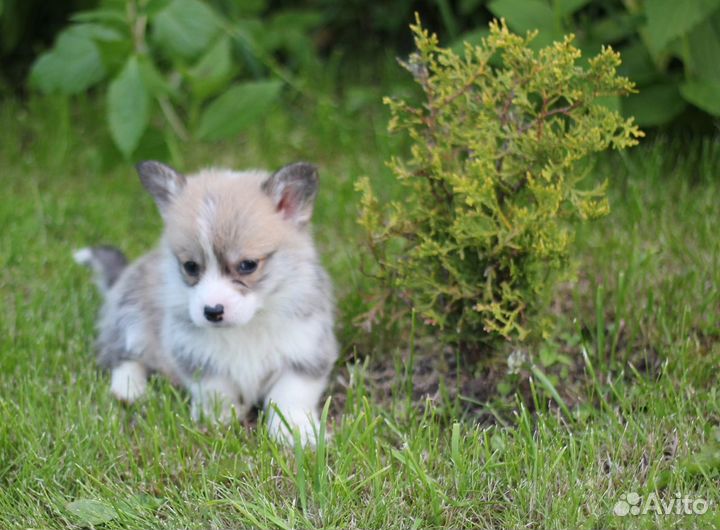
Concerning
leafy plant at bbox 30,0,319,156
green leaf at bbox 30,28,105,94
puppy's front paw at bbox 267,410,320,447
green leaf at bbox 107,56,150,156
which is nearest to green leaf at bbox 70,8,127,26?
leafy plant at bbox 30,0,319,156

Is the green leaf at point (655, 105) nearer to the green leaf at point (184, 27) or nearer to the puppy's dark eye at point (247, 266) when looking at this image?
the green leaf at point (184, 27)

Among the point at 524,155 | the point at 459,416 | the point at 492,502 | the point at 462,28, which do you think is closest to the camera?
the point at 492,502

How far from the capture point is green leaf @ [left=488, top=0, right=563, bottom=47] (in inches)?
186

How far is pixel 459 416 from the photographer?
12.5 ft

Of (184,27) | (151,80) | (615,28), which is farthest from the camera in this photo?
(615,28)

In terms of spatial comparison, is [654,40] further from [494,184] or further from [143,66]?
[143,66]

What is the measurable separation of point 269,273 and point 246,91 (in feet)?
6.22

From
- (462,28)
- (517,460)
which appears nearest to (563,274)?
(517,460)

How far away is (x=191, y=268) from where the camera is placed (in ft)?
12.1

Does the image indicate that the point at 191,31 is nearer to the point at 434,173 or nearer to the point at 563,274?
the point at 434,173

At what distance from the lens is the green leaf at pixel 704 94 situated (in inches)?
190

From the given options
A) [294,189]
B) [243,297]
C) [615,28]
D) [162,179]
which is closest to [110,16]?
[162,179]

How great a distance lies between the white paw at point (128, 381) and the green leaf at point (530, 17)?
2368 millimetres

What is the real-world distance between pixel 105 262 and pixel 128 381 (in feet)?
2.88
